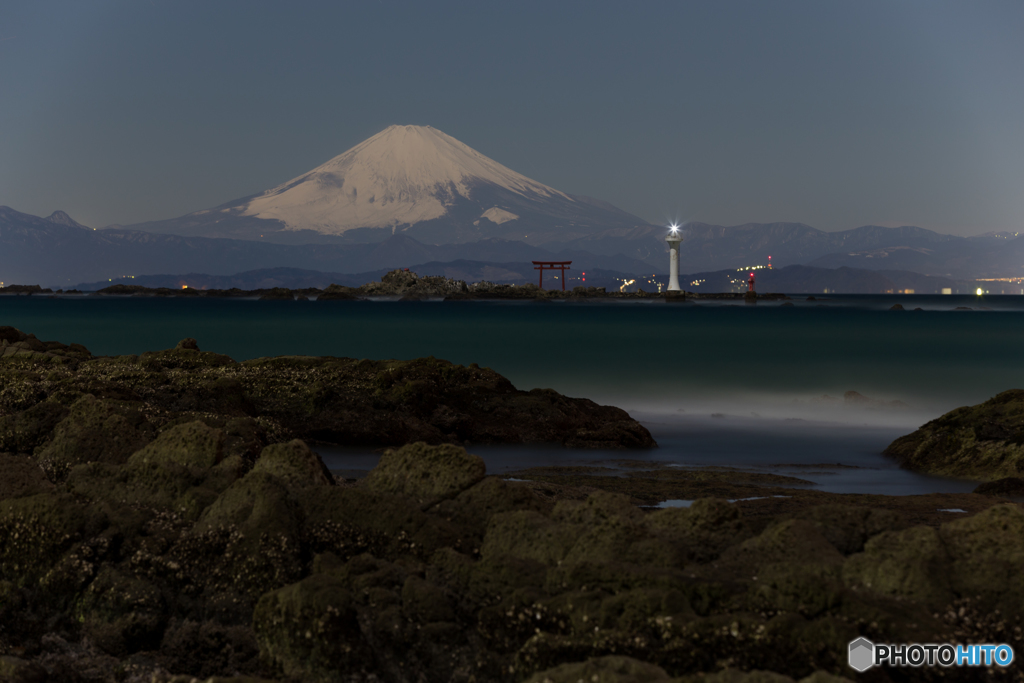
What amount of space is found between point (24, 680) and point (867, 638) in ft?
14.3

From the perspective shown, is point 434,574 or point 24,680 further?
point 434,574

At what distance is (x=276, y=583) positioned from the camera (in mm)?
4961

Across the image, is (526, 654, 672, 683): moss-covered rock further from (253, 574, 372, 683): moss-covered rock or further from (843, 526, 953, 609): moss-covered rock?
(843, 526, 953, 609): moss-covered rock

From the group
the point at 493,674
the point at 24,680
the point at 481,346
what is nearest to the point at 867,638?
the point at 493,674

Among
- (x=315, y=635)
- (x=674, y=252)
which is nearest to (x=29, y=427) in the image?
(x=315, y=635)

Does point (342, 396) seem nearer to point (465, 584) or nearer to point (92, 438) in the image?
point (92, 438)

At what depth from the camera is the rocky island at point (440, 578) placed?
12.9 feet

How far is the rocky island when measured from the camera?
12.9 feet

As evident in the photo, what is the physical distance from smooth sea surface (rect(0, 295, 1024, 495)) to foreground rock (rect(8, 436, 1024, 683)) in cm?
551

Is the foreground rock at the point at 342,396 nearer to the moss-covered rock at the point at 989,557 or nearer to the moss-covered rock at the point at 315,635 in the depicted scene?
the moss-covered rock at the point at 315,635

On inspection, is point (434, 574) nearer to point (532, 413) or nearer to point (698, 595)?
point (698, 595)

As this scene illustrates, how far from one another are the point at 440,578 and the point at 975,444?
925cm

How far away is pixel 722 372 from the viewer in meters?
29.8

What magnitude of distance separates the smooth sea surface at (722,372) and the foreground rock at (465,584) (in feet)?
18.1
